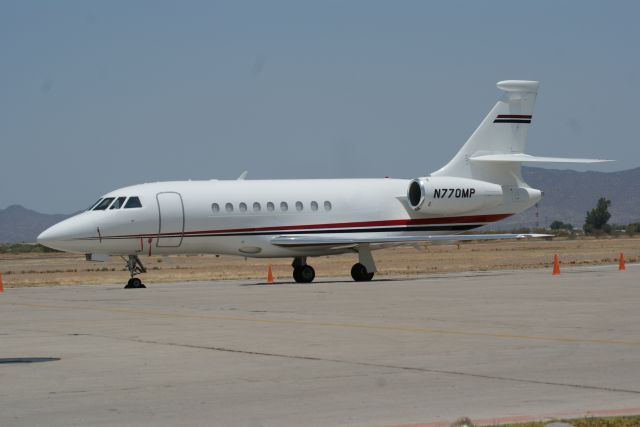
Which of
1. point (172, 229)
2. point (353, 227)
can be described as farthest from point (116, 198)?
point (353, 227)

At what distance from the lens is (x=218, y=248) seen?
1319 inches

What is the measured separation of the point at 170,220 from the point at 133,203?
3.81ft

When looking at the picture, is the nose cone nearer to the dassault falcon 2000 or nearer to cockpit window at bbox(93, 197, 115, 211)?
the dassault falcon 2000

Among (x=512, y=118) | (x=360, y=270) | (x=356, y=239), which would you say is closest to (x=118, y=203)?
(x=356, y=239)

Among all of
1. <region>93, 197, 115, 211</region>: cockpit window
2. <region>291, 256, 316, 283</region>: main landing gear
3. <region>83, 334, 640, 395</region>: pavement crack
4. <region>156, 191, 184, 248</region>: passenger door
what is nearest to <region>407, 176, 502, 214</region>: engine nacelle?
<region>291, 256, 316, 283</region>: main landing gear

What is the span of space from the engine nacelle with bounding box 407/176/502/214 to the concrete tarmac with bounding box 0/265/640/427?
10483 millimetres

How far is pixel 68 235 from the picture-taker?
3172 cm

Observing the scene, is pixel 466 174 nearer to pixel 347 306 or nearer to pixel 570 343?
pixel 347 306

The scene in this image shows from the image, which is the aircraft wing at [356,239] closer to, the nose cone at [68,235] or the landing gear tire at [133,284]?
the landing gear tire at [133,284]

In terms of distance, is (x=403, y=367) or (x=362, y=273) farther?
(x=362, y=273)

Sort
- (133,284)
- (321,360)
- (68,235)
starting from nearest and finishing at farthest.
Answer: (321,360) < (68,235) < (133,284)

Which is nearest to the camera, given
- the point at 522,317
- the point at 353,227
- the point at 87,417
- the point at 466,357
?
the point at 87,417

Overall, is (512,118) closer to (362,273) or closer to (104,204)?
(362,273)

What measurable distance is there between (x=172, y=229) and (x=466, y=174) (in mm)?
9899
